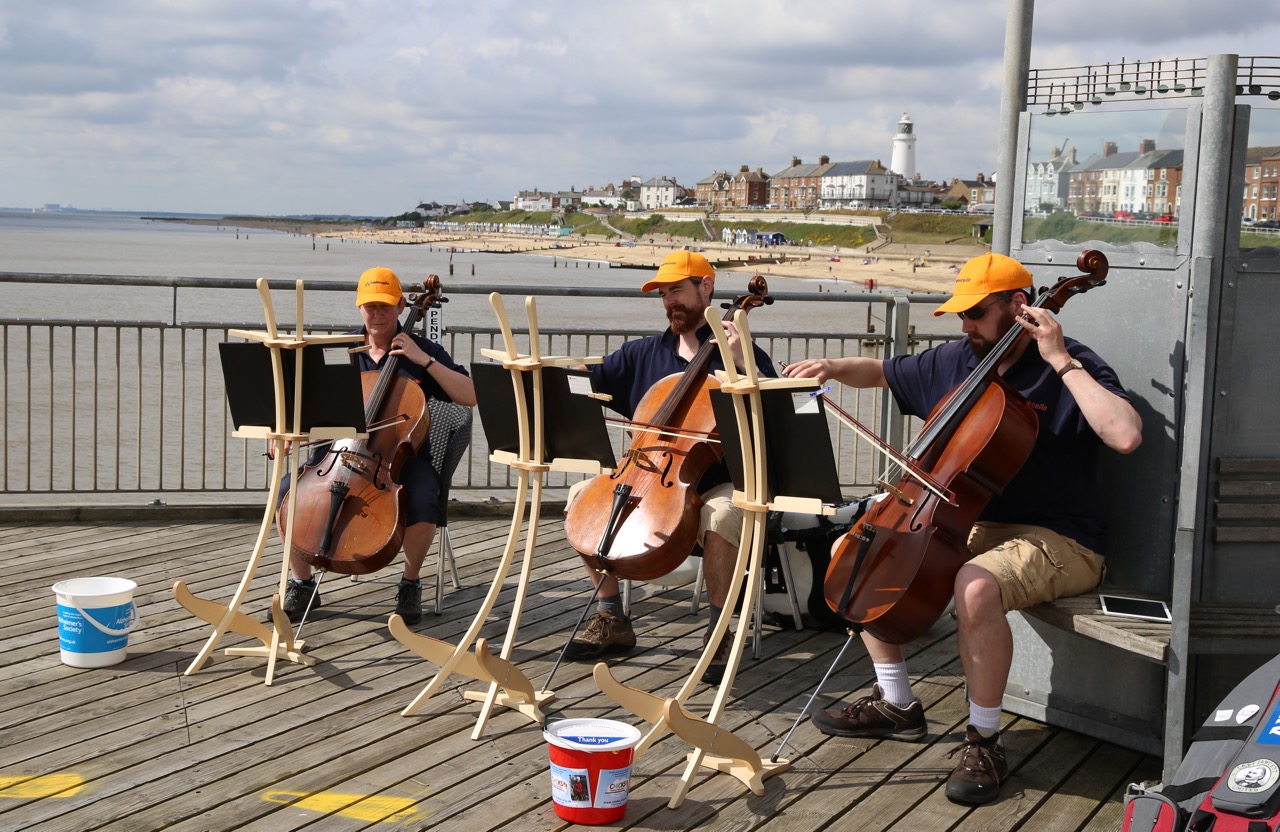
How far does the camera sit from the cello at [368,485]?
15.6 feet

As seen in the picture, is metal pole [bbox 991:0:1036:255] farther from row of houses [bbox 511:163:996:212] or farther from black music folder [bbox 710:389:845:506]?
row of houses [bbox 511:163:996:212]

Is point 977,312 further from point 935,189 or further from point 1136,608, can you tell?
point 935,189

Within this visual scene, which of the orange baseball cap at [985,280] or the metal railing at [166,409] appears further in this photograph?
the metal railing at [166,409]

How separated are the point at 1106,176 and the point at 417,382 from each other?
8.50 ft

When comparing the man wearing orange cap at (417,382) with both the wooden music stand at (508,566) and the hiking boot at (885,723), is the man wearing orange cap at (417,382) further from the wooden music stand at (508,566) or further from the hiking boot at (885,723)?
the hiking boot at (885,723)

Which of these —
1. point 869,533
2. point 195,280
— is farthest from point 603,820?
point 195,280

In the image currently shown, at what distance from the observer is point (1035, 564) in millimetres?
3795

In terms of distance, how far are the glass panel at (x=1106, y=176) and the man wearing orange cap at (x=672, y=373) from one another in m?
1.11

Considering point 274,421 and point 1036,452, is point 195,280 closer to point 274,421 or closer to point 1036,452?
point 274,421

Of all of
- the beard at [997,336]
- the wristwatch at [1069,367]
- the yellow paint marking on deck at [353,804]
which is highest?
the beard at [997,336]

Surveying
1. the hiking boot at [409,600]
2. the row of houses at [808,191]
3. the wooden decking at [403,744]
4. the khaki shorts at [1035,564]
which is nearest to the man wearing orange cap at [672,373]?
the wooden decking at [403,744]

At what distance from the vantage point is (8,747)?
12.7 ft

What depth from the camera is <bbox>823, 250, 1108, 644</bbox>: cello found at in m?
3.66

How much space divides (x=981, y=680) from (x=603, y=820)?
1.15 m
